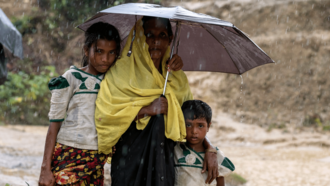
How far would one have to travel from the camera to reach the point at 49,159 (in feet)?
6.70

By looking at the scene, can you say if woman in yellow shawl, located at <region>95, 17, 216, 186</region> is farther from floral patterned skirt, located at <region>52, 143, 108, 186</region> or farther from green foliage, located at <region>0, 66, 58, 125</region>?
green foliage, located at <region>0, 66, 58, 125</region>

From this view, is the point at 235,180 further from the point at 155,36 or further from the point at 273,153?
the point at 155,36

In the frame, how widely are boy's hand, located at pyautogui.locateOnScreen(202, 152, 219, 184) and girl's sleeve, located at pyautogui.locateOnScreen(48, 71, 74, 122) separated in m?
1.05

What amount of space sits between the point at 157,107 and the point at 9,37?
9.72 ft

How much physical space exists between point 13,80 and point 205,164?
28.7 feet

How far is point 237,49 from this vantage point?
2.60 meters

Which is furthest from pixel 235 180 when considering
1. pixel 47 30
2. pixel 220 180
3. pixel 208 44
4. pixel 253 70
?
pixel 47 30

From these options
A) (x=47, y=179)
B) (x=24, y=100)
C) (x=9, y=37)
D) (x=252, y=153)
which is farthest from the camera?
(x=24, y=100)

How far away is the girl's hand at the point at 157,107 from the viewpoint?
2135 mm

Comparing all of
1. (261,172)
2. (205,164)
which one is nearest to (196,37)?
(205,164)

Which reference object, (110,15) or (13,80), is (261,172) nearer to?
(110,15)

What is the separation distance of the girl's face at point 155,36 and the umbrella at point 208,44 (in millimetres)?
103

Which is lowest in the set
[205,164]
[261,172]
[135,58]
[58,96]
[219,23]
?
[261,172]

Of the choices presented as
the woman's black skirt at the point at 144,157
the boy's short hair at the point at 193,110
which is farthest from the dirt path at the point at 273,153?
the woman's black skirt at the point at 144,157
